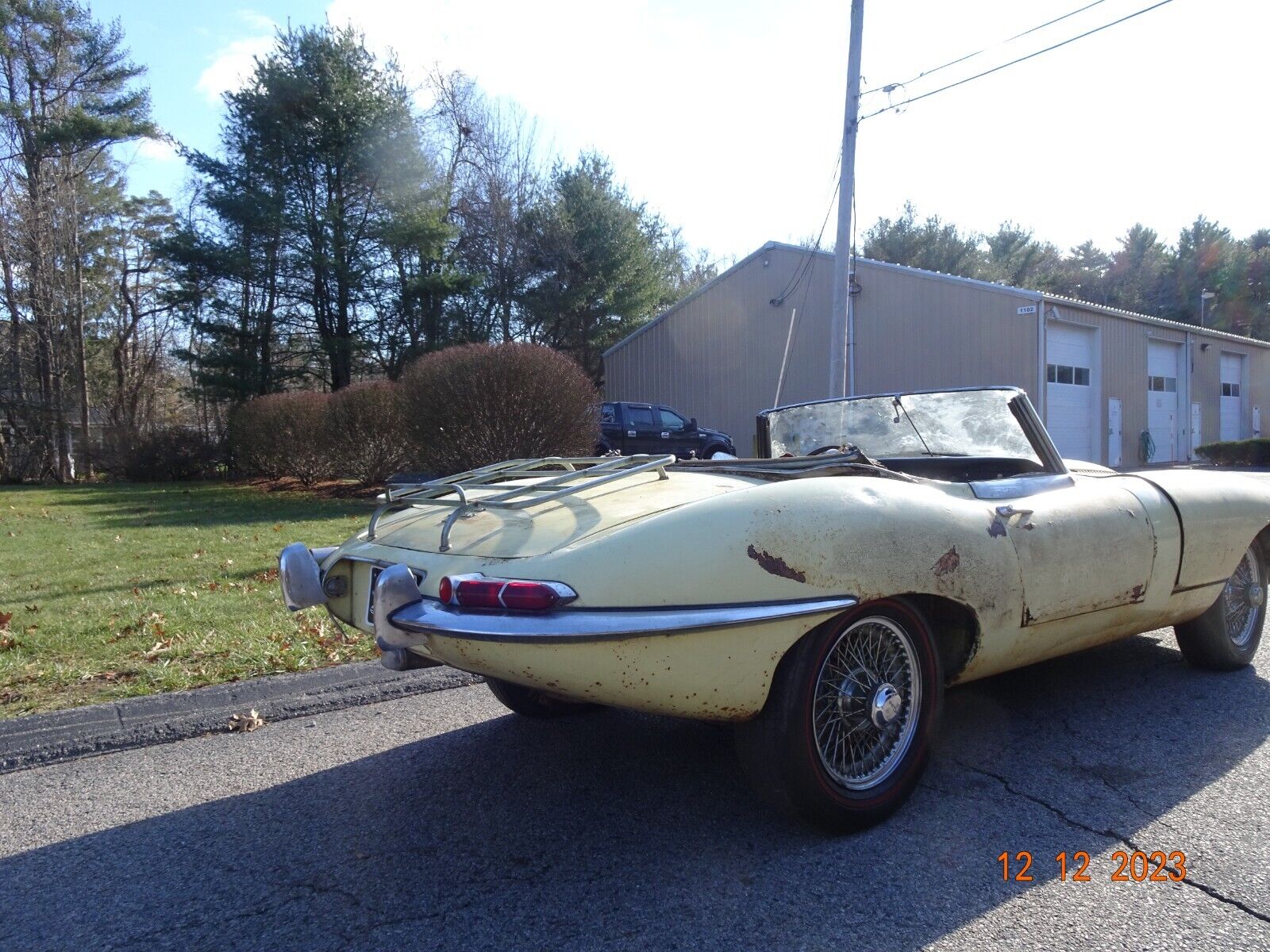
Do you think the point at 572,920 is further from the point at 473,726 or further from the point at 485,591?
the point at 473,726

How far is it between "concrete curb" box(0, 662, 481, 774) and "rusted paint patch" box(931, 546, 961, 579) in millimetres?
2658

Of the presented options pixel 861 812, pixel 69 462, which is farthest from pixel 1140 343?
pixel 69 462

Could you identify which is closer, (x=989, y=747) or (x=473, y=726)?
(x=989, y=747)

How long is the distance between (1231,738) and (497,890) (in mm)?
2809

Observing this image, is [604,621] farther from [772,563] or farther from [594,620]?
[772,563]

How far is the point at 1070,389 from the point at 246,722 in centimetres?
2095

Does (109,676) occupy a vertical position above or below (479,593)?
below

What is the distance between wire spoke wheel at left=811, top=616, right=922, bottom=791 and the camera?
268 cm

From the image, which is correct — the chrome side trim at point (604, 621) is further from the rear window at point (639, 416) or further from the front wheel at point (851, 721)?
the rear window at point (639, 416)

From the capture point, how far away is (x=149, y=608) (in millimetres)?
6074

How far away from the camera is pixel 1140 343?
23.4 metres

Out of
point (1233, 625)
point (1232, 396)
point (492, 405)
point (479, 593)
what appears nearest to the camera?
point (479, 593)
